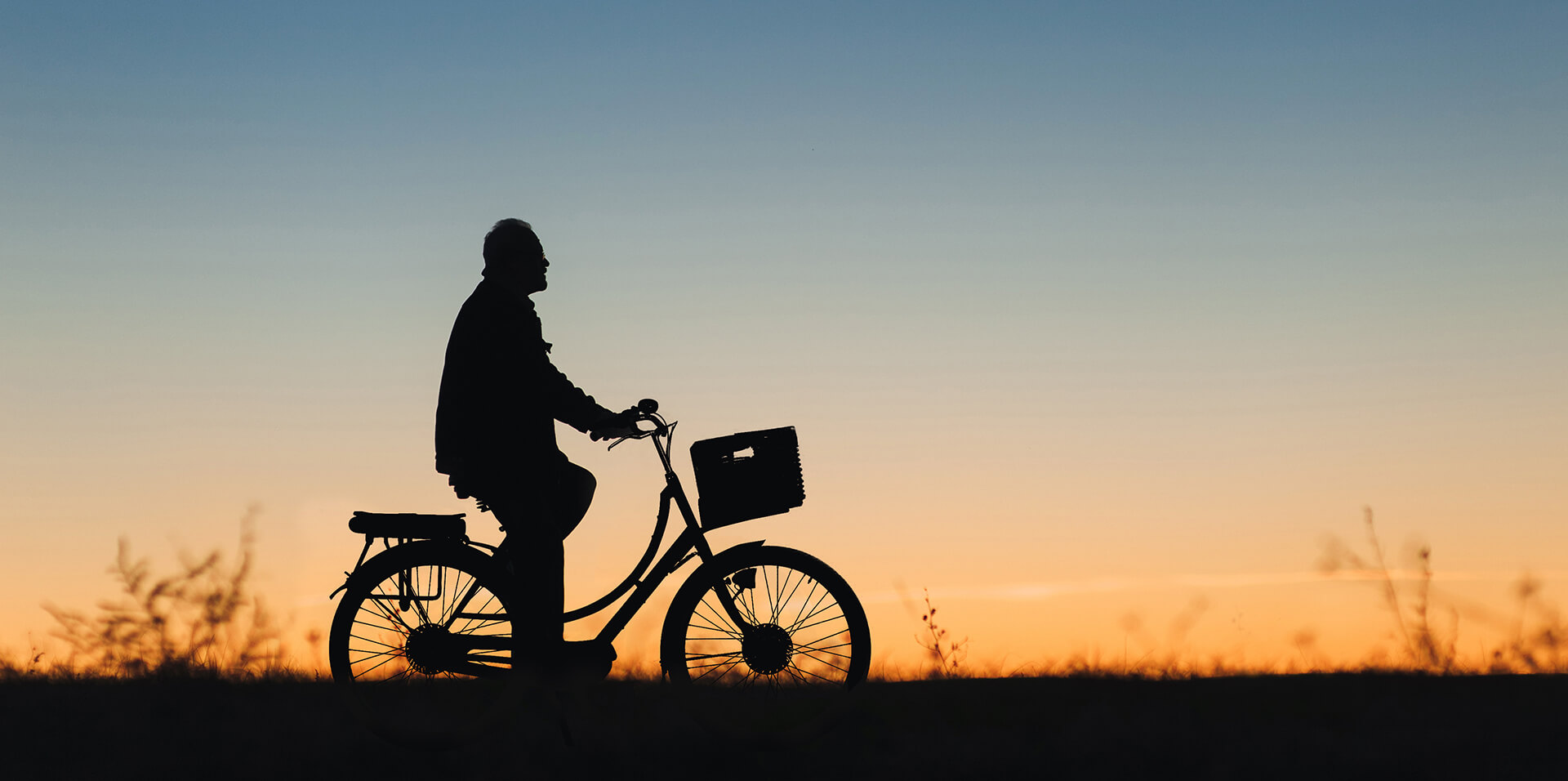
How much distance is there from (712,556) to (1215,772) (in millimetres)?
2408

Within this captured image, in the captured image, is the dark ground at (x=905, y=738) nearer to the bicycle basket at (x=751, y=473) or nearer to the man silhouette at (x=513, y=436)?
the man silhouette at (x=513, y=436)

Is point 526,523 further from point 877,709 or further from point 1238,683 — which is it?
point 1238,683

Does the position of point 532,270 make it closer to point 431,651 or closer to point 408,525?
point 408,525

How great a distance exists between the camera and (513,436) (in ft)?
20.4

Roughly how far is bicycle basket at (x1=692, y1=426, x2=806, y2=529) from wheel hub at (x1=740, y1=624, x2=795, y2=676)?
1.77ft

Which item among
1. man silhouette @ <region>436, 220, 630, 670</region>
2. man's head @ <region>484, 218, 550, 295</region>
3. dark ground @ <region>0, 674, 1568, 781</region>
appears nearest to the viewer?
dark ground @ <region>0, 674, 1568, 781</region>

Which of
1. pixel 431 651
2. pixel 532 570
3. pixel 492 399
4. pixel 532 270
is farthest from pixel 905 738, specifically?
pixel 532 270

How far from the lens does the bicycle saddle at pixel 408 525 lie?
6281 millimetres

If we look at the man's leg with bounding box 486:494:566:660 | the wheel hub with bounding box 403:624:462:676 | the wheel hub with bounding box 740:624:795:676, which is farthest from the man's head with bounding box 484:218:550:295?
the wheel hub with bounding box 740:624:795:676

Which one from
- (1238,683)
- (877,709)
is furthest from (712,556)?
(1238,683)

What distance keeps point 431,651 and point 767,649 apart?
1.59 m

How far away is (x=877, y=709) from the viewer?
6883 millimetres

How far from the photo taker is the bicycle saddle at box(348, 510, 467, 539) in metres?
6.28

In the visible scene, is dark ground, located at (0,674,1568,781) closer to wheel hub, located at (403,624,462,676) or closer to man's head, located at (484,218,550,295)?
wheel hub, located at (403,624,462,676)
